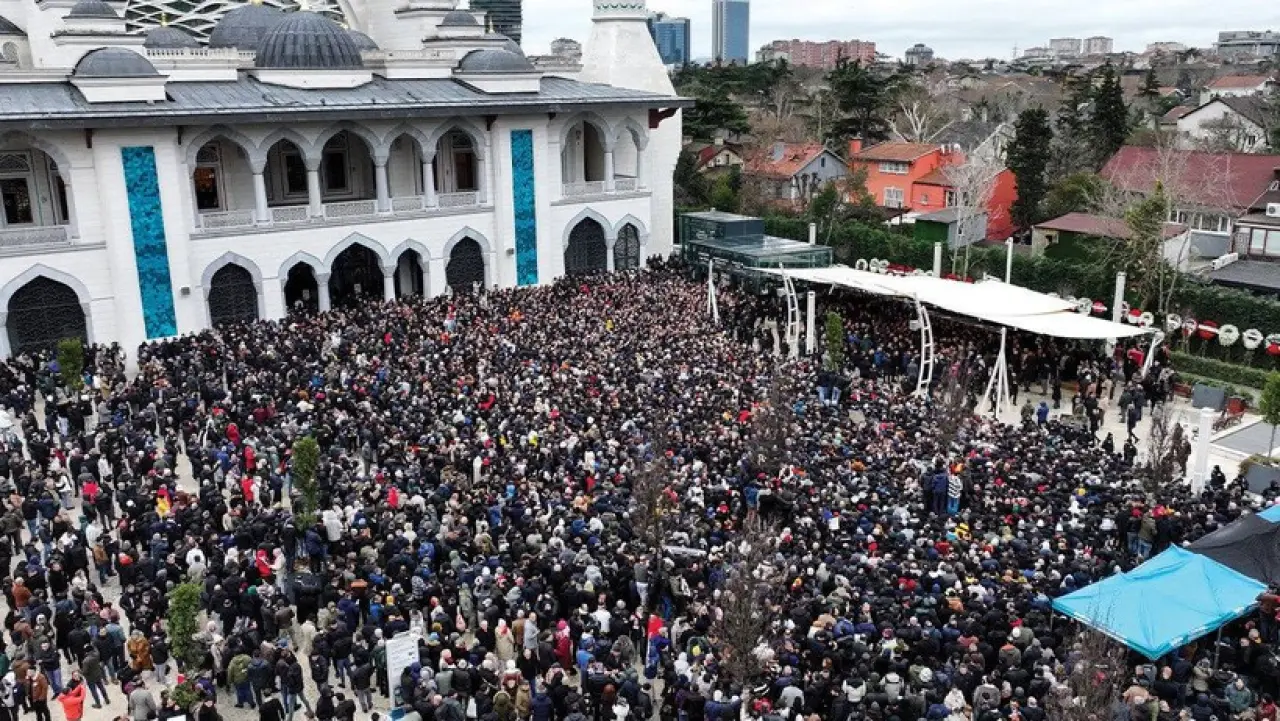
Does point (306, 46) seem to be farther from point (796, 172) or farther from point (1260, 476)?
point (1260, 476)

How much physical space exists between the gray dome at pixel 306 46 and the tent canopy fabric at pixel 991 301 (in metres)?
15.3

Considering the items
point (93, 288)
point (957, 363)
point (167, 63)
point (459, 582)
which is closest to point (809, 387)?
point (957, 363)

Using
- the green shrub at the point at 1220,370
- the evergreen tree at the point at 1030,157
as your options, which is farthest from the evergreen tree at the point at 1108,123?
the green shrub at the point at 1220,370

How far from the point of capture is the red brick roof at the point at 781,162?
1953 inches

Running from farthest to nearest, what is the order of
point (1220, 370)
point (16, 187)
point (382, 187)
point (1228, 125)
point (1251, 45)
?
1. point (1251, 45)
2. point (1228, 125)
3. point (382, 187)
4. point (16, 187)
5. point (1220, 370)

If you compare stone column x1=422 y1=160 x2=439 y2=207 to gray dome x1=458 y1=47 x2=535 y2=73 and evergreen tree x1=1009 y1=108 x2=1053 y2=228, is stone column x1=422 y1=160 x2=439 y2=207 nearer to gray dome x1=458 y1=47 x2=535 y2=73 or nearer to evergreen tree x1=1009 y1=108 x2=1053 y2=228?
gray dome x1=458 y1=47 x2=535 y2=73

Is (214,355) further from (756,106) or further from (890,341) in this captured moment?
(756,106)

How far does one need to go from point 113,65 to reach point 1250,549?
27.3 meters

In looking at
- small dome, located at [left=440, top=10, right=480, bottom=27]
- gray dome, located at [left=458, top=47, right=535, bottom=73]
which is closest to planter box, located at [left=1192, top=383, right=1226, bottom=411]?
gray dome, located at [left=458, top=47, right=535, bottom=73]

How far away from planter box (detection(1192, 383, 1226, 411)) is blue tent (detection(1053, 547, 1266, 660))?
1217 cm

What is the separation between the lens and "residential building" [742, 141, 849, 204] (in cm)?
4938

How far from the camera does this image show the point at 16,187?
1125 inches

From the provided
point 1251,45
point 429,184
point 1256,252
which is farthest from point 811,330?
point 1251,45

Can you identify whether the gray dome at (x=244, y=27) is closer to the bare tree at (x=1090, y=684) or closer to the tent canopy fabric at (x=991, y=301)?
the tent canopy fabric at (x=991, y=301)
